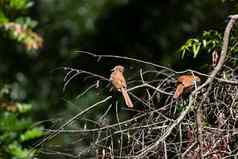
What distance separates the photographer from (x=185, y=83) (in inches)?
108

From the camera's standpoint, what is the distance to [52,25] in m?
6.22

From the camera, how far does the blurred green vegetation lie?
6.04m

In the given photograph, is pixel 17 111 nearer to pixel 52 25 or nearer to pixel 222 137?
pixel 52 25

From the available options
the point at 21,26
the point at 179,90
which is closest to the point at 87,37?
the point at 21,26

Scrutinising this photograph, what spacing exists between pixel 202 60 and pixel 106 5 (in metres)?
1.78

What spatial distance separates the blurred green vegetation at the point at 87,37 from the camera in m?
6.04

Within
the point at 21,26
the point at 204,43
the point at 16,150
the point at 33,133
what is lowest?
the point at 16,150

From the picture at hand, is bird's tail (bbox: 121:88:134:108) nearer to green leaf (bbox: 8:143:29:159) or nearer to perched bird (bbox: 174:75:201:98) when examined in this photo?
perched bird (bbox: 174:75:201:98)

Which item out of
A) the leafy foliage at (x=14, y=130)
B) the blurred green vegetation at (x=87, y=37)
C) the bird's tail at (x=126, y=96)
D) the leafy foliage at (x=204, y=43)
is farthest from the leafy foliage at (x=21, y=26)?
the bird's tail at (x=126, y=96)

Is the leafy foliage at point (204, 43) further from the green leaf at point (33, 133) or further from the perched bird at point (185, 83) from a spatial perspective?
the green leaf at point (33, 133)

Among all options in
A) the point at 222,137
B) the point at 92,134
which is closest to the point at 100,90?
the point at 92,134

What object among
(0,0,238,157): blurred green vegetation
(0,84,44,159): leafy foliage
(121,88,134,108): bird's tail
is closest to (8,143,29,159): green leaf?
(0,84,44,159): leafy foliage

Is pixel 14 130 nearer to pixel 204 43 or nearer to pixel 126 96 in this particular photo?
pixel 204 43

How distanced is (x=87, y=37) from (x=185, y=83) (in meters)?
3.38
